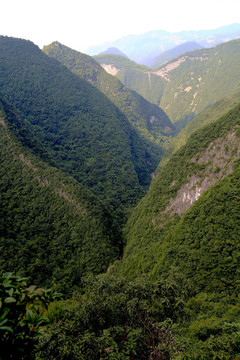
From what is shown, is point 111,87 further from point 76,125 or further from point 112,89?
point 76,125

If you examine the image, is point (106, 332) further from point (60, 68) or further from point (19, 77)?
point (60, 68)

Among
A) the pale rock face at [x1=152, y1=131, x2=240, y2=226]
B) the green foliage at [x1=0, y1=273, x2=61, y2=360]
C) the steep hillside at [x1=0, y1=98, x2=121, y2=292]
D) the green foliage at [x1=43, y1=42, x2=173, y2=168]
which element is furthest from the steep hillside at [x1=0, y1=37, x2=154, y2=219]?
the green foliage at [x1=0, y1=273, x2=61, y2=360]

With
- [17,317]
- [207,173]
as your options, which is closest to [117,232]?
[207,173]

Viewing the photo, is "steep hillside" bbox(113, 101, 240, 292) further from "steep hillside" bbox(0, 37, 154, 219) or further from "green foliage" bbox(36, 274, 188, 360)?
"steep hillside" bbox(0, 37, 154, 219)

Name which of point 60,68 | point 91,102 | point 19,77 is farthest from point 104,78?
point 19,77

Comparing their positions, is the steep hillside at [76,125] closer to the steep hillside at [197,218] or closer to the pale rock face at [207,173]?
the steep hillside at [197,218]
